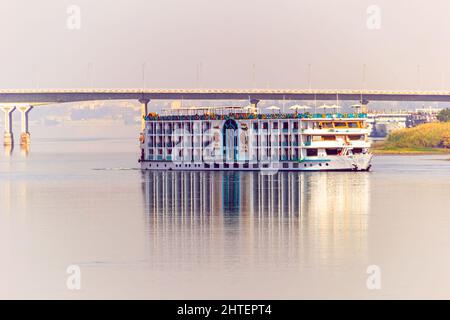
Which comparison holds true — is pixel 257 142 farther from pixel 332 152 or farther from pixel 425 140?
pixel 425 140

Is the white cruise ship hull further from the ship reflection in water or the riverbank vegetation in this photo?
the riverbank vegetation

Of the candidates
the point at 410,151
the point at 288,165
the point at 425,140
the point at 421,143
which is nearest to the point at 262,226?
the point at 288,165

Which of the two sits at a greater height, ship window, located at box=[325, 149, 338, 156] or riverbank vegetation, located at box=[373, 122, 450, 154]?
ship window, located at box=[325, 149, 338, 156]

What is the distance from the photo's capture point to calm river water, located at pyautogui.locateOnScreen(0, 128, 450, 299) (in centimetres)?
5016

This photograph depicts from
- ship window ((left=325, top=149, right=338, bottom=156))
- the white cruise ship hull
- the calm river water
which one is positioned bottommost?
the calm river water

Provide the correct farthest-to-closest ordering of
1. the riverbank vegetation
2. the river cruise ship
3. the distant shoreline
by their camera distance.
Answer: the riverbank vegetation → the distant shoreline → the river cruise ship

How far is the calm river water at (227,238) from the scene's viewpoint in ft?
165

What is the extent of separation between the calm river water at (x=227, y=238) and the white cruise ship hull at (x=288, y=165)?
41.5 feet

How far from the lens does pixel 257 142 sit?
124 m

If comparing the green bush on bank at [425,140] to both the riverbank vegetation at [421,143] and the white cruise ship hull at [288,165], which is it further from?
the white cruise ship hull at [288,165]

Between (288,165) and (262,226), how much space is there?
5314 cm

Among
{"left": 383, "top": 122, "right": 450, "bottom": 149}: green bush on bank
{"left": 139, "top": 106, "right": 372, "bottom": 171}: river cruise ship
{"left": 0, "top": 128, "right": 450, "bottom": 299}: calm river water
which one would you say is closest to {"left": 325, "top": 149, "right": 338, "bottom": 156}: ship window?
{"left": 139, "top": 106, "right": 372, "bottom": 171}: river cruise ship

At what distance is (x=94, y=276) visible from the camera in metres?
52.4
